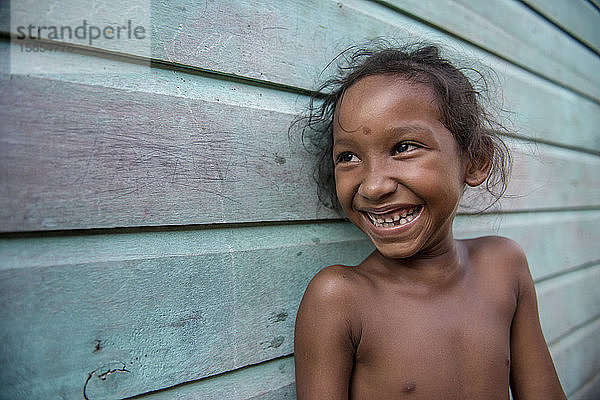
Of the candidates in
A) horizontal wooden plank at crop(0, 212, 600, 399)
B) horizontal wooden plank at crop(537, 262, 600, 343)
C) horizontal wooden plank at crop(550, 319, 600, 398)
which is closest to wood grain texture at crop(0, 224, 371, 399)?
horizontal wooden plank at crop(0, 212, 600, 399)

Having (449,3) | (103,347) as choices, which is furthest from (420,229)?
(449,3)

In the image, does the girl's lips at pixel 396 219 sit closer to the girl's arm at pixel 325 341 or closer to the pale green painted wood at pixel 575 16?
the girl's arm at pixel 325 341

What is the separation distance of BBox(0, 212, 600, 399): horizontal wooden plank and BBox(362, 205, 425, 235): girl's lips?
22cm

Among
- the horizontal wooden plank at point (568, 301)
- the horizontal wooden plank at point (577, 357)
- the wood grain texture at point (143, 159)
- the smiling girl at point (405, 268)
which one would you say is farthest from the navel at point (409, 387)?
the horizontal wooden plank at point (577, 357)

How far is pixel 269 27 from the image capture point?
97 centimetres

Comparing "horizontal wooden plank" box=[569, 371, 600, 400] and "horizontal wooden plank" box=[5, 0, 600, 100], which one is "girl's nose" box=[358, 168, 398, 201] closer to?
"horizontal wooden plank" box=[5, 0, 600, 100]

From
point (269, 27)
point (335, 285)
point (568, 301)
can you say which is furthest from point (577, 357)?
point (269, 27)

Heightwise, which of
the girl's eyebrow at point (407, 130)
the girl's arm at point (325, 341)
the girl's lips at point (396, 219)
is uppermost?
the girl's eyebrow at point (407, 130)

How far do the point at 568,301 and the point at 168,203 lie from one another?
77.8 inches

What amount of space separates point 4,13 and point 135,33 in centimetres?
20

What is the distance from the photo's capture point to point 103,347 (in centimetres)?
74

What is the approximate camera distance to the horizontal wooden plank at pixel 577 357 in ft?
6.20

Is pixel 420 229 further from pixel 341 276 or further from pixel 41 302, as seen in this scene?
pixel 41 302

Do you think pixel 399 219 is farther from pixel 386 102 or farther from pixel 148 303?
pixel 148 303
